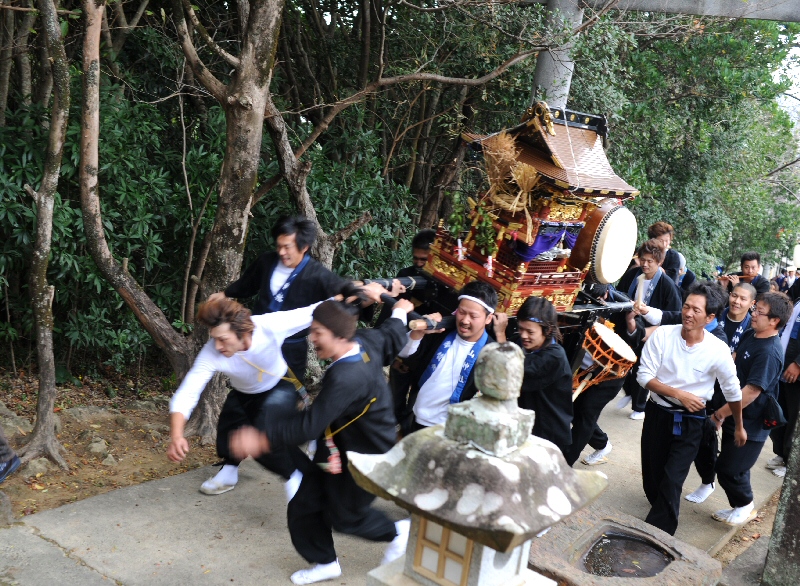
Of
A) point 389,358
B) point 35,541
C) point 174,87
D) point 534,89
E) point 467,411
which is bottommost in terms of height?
point 35,541

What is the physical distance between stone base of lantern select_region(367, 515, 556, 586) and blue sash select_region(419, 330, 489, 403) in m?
1.67

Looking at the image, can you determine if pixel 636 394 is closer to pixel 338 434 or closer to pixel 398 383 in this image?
pixel 398 383

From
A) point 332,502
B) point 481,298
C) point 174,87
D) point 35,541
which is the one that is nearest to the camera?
point 332,502

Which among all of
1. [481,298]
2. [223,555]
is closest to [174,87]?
[481,298]

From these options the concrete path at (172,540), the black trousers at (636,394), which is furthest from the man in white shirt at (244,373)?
the black trousers at (636,394)

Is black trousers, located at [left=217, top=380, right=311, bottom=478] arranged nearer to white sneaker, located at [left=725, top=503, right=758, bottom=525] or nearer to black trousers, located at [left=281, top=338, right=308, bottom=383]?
black trousers, located at [left=281, top=338, right=308, bottom=383]

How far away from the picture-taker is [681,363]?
4.56 m

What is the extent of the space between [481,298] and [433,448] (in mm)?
2086

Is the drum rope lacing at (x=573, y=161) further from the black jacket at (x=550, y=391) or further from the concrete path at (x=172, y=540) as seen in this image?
the concrete path at (x=172, y=540)

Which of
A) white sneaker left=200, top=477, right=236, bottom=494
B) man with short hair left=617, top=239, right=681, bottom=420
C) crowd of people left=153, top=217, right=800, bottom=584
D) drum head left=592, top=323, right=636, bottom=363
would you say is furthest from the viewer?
man with short hair left=617, top=239, right=681, bottom=420

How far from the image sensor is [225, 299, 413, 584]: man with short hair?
10.3 feet

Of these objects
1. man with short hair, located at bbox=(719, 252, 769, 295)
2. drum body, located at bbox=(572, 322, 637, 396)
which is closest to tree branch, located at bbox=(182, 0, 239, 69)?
drum body, located at bbox=(572, 322, 637, 396)

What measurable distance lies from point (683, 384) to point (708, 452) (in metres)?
1.09

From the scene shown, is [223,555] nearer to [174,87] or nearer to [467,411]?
[467,411]
